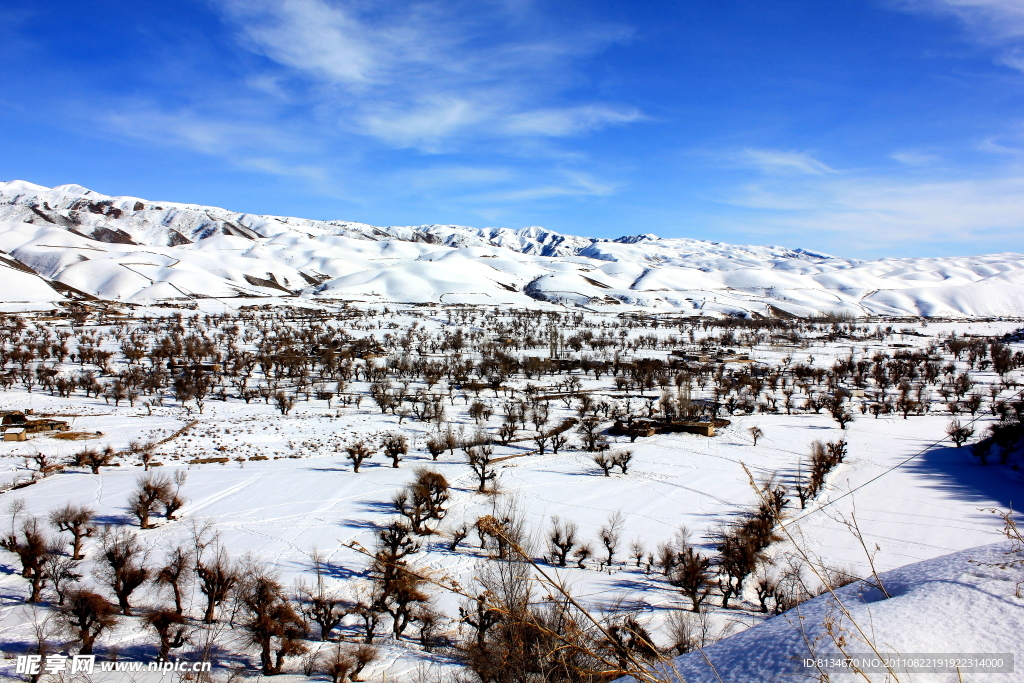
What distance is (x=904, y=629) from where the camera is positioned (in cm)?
221

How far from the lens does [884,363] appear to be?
160ft

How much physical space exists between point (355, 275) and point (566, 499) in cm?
10590

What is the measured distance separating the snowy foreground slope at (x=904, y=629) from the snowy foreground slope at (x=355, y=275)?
96111mm

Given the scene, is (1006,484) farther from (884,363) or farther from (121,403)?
(121,403)

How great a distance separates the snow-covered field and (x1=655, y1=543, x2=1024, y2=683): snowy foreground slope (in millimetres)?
12

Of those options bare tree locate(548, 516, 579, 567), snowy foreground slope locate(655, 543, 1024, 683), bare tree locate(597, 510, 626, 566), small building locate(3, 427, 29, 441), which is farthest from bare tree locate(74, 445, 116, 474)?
snowy foreground slope locate(655, 543, 1024, 683)

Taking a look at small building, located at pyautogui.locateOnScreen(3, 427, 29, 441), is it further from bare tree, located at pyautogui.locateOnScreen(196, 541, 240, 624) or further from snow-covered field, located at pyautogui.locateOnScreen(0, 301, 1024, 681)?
bare tree, located at pyautogui.locateOnScreen(196, 541, 240, 624)

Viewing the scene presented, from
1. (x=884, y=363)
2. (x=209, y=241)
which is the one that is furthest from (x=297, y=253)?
(x=884, y=363)

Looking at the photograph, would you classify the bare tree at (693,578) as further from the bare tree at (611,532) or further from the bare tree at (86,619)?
the bare tree at (86,619)

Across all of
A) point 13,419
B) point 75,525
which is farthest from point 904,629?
point 13,419

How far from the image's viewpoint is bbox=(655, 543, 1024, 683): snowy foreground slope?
212 centimetres

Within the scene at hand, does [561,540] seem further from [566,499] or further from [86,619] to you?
[86,619]

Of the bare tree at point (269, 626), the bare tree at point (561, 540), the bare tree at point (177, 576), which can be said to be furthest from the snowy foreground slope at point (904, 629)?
the bare tree at point (177, 576)

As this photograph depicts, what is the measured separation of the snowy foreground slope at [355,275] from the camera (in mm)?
93188
